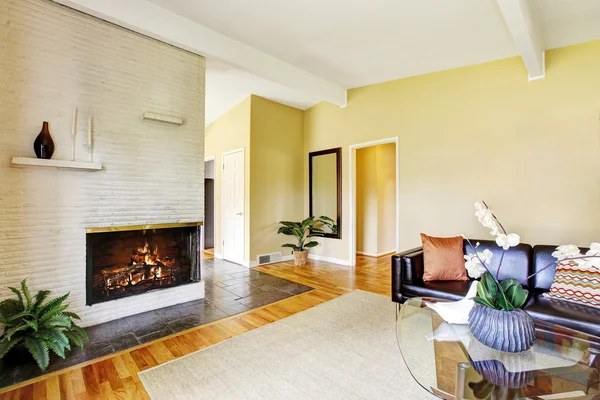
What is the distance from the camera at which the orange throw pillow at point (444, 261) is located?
8.60 feet

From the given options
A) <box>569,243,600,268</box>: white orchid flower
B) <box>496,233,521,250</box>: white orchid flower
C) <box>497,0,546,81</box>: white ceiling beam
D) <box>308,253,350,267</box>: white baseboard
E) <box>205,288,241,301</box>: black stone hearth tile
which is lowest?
<box>205,288,241,301</box>: black stone hearth tile

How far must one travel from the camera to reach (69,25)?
2512 millimetres

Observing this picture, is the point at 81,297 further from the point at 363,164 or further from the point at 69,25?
the point at 363,164

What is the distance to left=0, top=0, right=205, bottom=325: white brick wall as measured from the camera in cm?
229

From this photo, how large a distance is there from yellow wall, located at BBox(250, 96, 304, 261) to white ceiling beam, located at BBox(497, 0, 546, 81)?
3575 mm

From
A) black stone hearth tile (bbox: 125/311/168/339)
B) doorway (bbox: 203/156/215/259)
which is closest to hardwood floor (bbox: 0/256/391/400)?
black stone hearth tile (bbox: 125/311/168/339)

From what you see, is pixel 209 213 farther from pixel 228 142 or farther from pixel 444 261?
pixel 444 261

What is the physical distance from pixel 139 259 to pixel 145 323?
658 mm

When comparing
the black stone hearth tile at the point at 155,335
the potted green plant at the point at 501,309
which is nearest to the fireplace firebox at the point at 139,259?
the black stone hearth tile at the point at 155,335

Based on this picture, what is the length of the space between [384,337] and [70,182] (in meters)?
3.03

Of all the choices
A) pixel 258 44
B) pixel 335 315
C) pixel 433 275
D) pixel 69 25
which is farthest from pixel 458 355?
pixel 69 25

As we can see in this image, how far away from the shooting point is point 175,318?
2803mm

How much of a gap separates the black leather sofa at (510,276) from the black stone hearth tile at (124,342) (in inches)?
89.5

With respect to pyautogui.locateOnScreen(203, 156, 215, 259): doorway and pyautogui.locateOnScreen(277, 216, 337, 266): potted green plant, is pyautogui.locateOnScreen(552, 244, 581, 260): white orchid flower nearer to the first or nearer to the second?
pyautogui.locateOnScreen(277, 216, 337, 266): potted green plant
